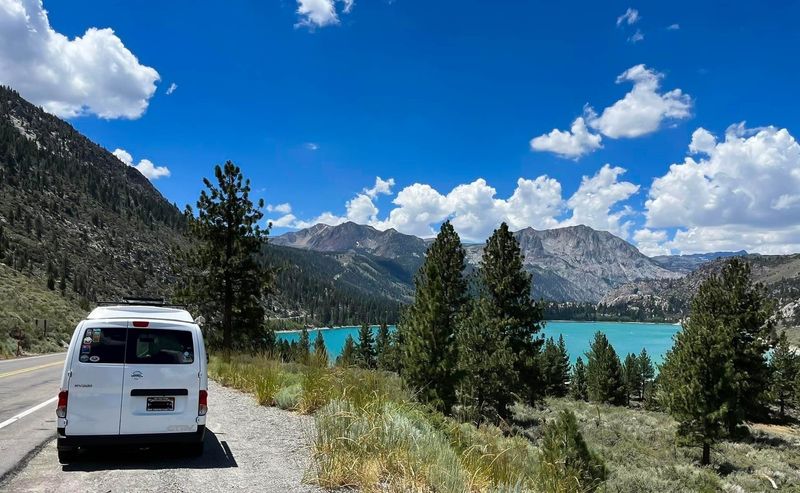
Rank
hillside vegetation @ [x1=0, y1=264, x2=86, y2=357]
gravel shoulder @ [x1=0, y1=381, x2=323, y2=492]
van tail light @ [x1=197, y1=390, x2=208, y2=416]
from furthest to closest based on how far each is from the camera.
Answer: hillside vegetation @ [x1=0, y1=264, x2=86, y2=357], van tail light @ [x1=197, y1=390, x2=208, y2=416], gravel shoulder @ [x1=0, y1=381, x2=323, y2=492]

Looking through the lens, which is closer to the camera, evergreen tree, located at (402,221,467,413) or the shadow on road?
the shadow on road

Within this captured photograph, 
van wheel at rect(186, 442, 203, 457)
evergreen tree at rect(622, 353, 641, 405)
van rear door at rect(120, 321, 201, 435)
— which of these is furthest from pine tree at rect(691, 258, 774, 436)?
evergreen tree at rect(622, 353, 641, 405)

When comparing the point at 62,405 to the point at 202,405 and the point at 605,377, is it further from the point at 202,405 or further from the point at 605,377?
the point at 605,377

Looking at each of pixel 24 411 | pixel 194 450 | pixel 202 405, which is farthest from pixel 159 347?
pixel 24 411

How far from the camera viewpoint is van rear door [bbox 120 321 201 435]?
679 cm

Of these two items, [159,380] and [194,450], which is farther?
[194,450]

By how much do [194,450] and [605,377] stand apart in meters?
67.9

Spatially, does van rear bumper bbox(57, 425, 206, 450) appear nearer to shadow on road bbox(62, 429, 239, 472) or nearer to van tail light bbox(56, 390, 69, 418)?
van tail light bbox(56, 390, 69, 418)

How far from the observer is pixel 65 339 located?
4084 centimetres

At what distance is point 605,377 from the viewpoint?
216 feet

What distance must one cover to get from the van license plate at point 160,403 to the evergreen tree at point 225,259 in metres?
20.0

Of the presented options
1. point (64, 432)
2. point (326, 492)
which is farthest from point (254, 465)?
point (64, 432)

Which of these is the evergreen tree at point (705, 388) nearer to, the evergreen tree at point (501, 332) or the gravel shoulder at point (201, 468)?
the evergreen tree at point (501, 332)

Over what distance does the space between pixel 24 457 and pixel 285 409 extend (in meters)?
4.88
